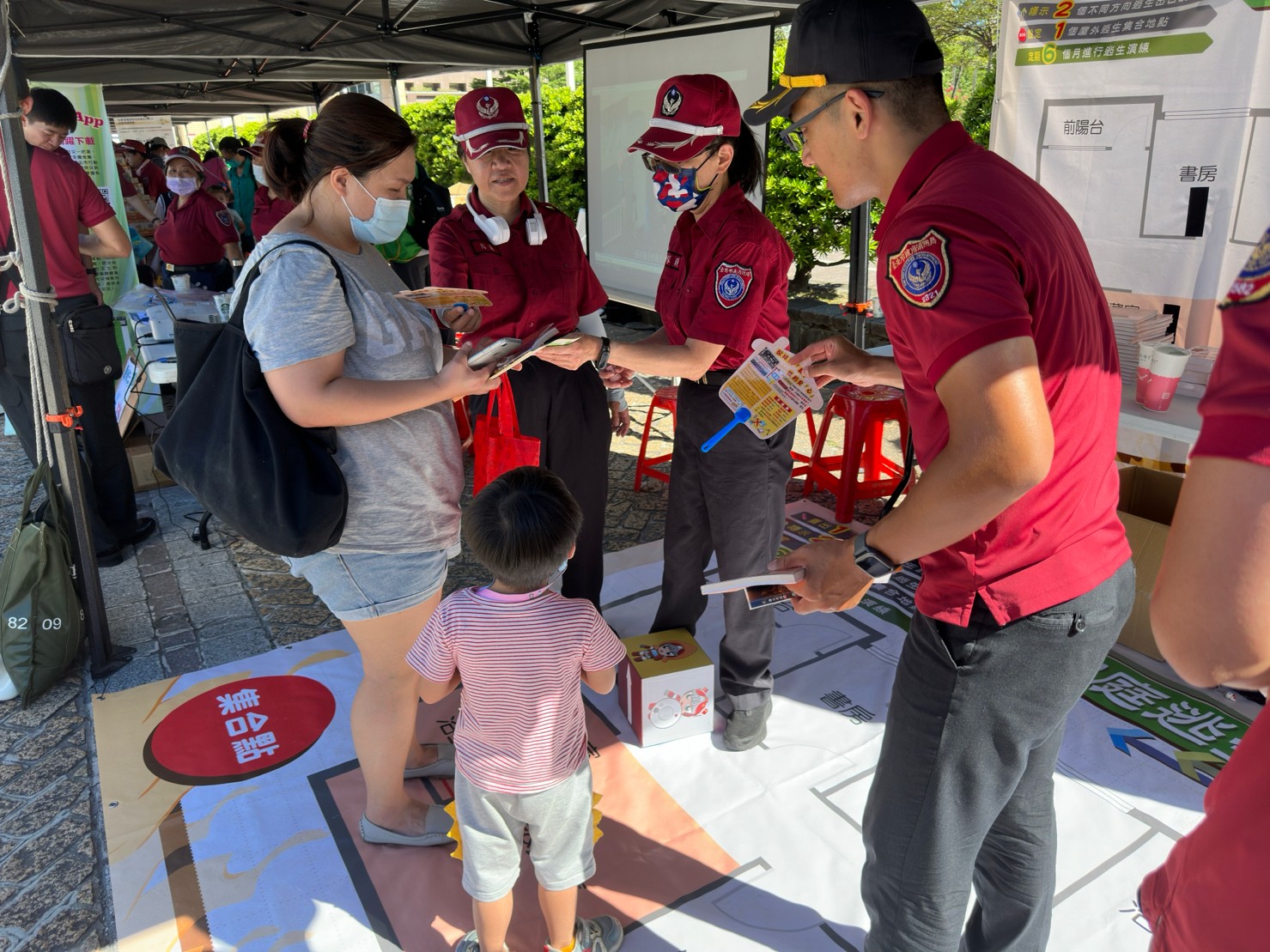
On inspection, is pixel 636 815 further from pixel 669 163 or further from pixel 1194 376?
pixel 1194 376

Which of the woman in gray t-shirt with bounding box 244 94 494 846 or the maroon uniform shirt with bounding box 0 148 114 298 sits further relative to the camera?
the maroon uniform shirt with bounding box 0 148 114 298

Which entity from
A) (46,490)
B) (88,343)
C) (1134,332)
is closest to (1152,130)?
(1134,332)

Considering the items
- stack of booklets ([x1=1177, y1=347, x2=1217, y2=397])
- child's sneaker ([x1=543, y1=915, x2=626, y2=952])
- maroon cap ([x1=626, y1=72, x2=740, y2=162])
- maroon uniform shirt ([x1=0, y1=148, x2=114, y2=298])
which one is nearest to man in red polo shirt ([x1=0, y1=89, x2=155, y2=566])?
maroon uniform shirt ([x1=0, y1=148, x2=114, y2=298])

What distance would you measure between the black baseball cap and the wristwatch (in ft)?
4.00

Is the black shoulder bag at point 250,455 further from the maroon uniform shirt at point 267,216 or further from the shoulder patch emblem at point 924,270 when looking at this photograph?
the maroon uniform shirt at point 267,216

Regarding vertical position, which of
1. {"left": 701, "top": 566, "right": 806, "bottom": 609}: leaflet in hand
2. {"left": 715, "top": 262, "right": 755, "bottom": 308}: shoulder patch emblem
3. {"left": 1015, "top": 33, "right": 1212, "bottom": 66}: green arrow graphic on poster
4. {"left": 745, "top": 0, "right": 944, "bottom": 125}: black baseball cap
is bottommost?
{"left": 701, "top": 566, "right": 806, "bottom": 609}: leaflet in hand

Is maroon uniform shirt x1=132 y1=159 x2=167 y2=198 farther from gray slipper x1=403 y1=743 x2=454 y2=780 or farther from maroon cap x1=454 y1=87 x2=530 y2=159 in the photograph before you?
gray slipper x1=403 y1=743 x2=454 y2=780

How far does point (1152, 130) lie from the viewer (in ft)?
10.8

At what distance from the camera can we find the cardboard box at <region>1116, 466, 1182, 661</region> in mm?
3094

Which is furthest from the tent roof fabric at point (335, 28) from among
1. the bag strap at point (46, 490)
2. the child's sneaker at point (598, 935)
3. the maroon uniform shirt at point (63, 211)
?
the child's sneaker at point (598, 935)

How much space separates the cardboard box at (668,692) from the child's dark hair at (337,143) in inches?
62.0

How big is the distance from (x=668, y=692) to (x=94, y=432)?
3.12m

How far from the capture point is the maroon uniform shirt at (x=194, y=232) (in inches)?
265

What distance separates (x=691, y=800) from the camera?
2.44 metres
